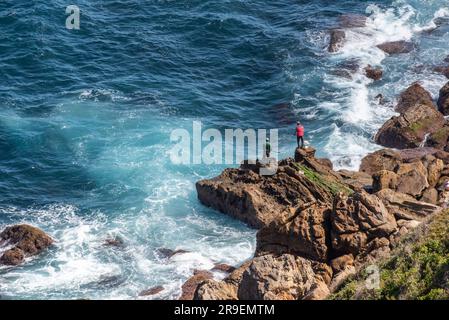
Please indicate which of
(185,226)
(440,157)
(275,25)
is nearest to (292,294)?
(185,226)

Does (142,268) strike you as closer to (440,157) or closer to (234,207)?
(234,207)

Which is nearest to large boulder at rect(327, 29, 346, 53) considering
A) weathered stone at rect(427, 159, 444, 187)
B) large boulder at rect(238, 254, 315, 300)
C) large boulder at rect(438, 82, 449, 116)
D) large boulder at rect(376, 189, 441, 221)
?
large boulder at rect(438, 82, 449, 116)

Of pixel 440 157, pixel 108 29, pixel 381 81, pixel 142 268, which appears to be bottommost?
pixel 142 268

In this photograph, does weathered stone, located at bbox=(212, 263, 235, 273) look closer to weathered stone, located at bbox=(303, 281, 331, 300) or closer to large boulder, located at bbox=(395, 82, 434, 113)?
weathered stone, located at bbox=(303, 281, 331, 300)

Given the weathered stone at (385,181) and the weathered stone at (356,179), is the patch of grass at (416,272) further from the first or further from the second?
the weathered stone at (356,179)

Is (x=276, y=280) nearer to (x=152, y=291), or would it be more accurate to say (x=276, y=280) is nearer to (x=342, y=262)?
(x=342, y=262)

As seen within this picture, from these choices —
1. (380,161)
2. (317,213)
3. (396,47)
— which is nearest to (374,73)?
(396,47)
